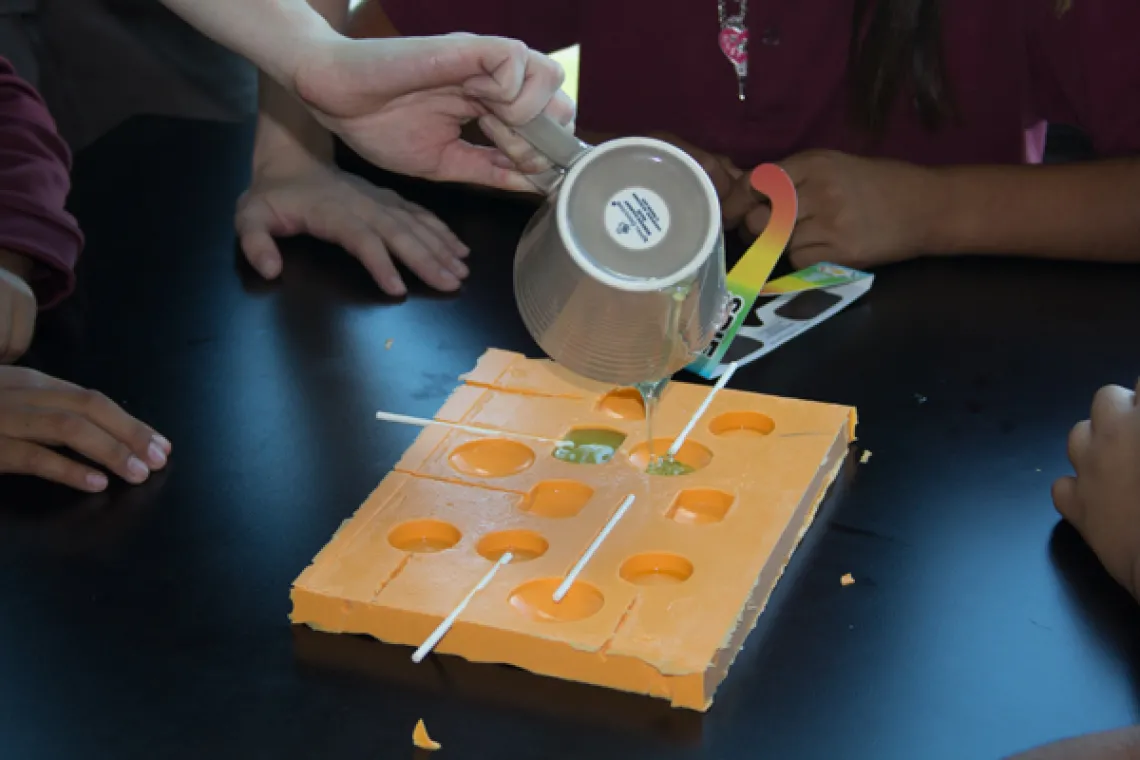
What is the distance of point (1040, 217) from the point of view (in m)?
1.22

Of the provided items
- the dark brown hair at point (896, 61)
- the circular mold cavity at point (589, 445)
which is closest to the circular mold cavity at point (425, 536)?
the circular mold cavity at point (589, 445)

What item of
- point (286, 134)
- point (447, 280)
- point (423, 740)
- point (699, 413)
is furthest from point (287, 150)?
point (423, 740)

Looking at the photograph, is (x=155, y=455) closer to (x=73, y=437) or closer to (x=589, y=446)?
(x=73, y=437)

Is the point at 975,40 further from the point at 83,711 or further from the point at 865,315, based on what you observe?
the point at 83,711

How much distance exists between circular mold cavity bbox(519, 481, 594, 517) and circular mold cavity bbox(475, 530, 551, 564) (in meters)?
0.04

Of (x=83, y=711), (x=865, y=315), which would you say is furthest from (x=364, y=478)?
(x=865, y=315)

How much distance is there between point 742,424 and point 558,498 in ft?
0.53

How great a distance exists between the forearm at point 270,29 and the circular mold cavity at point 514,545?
38 cm

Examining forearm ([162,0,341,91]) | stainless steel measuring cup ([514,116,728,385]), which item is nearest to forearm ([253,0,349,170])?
forearm ([162,0,341,91])

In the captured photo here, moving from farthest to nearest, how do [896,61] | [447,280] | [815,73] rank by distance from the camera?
[815,73] → [896,61] → [447,280]

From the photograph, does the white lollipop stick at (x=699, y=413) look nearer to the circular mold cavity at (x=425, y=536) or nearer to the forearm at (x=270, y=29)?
the circular mold cavity at (x=425, y=536)

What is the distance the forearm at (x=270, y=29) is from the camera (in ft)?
3.13

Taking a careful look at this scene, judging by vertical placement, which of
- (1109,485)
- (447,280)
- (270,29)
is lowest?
(447,280)

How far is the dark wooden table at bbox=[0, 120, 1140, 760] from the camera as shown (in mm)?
679
